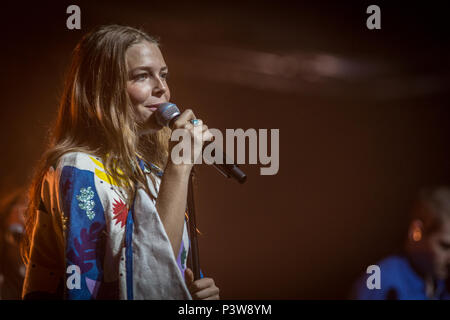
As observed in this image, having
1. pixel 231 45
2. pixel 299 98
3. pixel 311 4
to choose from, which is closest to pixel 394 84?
pixel 299 98

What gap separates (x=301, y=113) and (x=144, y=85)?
2449 mm

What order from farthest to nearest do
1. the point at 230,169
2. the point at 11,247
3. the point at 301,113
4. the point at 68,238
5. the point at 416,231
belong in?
1. the point at 301,113
2. the point at 416,231
3. the point at 11,247
4. the point at 230,169
5. the point at 68,238

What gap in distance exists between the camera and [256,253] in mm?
3168

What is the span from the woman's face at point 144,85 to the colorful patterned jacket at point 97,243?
0.22 meters

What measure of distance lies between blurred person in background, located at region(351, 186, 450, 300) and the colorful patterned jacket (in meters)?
1.36

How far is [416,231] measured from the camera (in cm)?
203

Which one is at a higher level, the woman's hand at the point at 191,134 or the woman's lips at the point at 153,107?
the woman's lips at the point at 153,107

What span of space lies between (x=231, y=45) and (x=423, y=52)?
61.2 inches

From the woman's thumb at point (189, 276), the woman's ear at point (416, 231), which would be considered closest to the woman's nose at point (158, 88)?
the woman's thumb at point (189, 276)

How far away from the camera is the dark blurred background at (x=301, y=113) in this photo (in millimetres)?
2617

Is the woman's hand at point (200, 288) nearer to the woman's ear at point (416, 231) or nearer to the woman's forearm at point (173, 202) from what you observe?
the woman's forearm at point (173, 202)

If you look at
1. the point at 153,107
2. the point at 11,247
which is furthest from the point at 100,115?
the point at 11,247

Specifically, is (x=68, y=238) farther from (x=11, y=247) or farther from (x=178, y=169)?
(x=11, y=247)

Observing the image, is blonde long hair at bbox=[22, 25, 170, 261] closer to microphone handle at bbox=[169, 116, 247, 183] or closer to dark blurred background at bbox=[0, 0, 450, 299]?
microphone handle at bbox=[169, 116, 247, 183]
